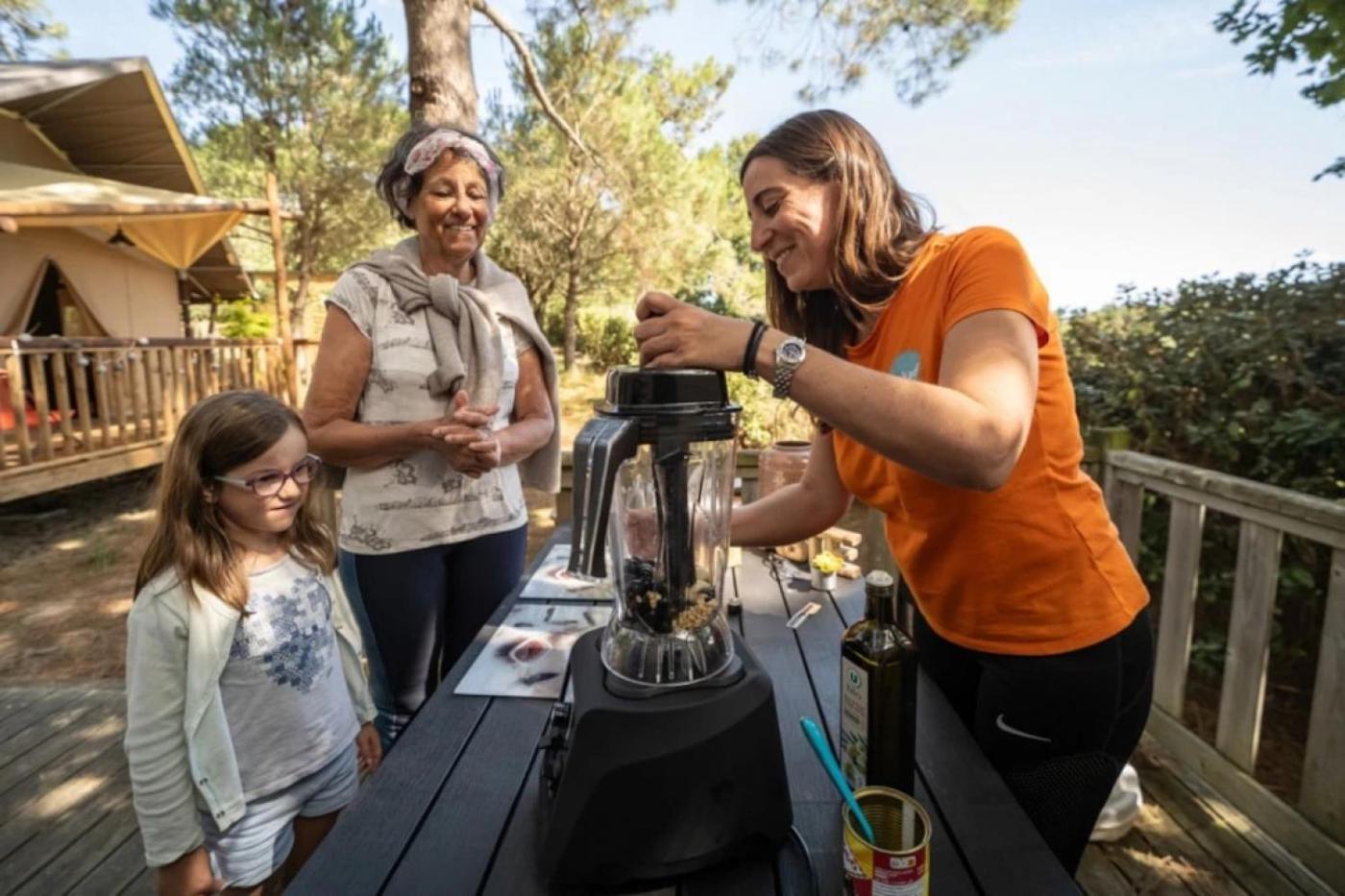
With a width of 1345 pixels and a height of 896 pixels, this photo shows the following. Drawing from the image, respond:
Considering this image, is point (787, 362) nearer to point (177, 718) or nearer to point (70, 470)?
point (177, 718)

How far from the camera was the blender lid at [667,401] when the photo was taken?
2.83 ft

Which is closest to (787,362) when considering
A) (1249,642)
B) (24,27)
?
(1249,642)

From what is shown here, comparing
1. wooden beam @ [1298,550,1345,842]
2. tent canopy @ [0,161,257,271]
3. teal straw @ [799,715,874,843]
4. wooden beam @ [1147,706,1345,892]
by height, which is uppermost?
tent canopy @ [0,161,257,271]

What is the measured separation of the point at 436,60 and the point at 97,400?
4.97 metres

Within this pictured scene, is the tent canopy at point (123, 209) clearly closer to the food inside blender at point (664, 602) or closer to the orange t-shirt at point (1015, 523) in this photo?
the food inside blender at point (664, 602)

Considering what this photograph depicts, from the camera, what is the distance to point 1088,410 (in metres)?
3.38

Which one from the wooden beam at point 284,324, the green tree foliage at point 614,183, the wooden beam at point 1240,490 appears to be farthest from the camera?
the green tree foliage at point 614,183

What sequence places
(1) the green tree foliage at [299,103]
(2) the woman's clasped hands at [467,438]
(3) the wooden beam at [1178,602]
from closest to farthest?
1. (2) the woman's clasped hands at [467,438]
2. (3) the wooden beam at [1178,602]
3. (1) the green tree foliage at [299,103]

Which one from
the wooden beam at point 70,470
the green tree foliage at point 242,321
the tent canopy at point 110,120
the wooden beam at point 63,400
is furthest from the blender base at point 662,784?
the green tree foliage at point 242,321

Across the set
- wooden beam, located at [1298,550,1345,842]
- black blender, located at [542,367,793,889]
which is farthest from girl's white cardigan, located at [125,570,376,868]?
wooden beam, located at [1298,550,1345,842]

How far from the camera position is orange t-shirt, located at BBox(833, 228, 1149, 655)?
3.60 feet

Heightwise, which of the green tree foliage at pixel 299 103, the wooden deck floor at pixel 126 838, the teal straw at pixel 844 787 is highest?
the green tree foliage at pixel 299 103

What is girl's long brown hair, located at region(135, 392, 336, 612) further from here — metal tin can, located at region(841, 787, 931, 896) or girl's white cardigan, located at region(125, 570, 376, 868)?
metal tin can, located at region(841, 787, 931, 896)

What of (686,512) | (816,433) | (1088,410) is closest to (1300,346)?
(1088,410)
